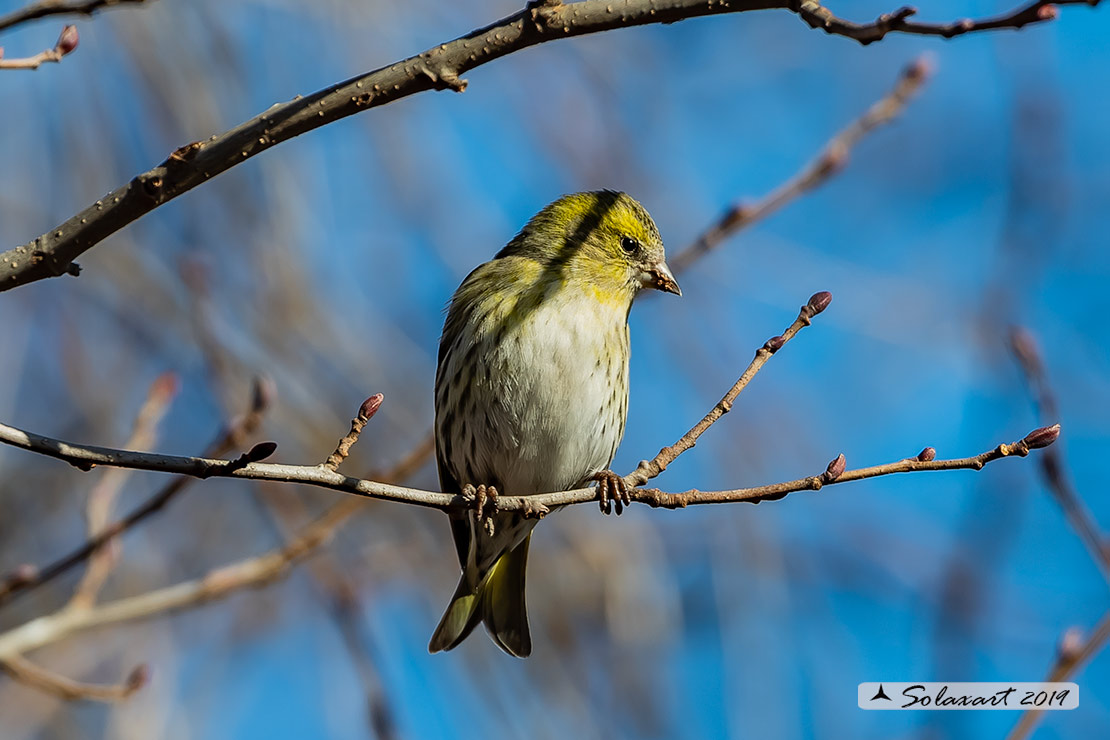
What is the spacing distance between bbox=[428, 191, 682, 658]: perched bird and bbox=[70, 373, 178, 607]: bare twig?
1150mm

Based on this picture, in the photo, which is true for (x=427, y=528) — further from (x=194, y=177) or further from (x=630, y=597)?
(x=194, y=177)

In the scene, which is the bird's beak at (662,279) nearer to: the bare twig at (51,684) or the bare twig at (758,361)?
the bare twig at (758,361)

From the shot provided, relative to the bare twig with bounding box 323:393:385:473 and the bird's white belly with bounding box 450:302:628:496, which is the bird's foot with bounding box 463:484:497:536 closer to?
the bare twig with bounding box 323:393:385:473

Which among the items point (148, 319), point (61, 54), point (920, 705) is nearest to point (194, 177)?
point (61, 54)

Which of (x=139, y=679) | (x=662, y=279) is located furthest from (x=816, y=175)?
(x=139, y=679)

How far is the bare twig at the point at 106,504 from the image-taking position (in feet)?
11.6

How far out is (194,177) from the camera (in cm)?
242

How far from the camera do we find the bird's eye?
4.92 metres

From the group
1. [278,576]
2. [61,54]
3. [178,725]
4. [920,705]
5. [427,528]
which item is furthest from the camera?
[427,528]

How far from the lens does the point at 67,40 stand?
3045 mm

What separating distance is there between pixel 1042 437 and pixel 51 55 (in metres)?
2.74

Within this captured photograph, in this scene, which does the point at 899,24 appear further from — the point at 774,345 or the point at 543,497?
the point at 543,497

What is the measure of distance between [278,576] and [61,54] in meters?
1.67

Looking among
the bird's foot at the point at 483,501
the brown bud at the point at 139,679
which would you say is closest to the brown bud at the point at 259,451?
the bird's foot at the point at 483,501
